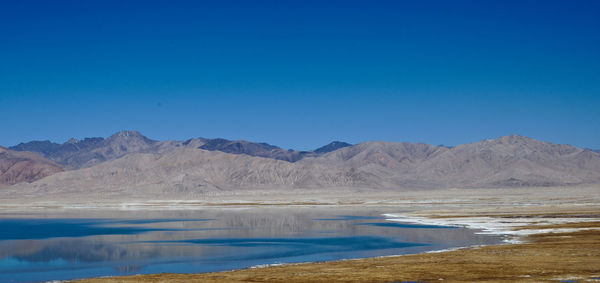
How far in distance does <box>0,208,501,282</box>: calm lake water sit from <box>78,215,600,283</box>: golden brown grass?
392 centimetres

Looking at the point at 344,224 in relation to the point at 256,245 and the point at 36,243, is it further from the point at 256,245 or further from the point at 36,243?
the point at 36,243

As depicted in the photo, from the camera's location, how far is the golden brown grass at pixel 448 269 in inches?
1029

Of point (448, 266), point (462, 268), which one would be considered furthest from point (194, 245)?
point (462, 268)

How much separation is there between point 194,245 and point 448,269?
2108 cm

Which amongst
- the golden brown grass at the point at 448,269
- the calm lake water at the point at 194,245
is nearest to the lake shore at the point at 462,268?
the golden brown grass at the point at 448,269

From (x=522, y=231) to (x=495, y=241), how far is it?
719cm

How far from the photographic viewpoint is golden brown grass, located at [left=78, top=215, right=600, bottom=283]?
26.1 m

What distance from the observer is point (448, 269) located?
1115 inches

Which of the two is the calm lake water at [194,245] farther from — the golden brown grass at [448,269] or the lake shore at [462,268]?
the golden brown grass at [448,269]

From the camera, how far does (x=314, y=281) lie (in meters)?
25.9

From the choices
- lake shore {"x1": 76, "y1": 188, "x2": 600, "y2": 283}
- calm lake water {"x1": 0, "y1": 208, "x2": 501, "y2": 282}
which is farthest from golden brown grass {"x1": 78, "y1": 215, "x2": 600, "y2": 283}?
calm lake water {"x1": 0, "y1": 208, "x2": 501, "y2": 282}

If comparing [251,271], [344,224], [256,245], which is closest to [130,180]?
[344,224]

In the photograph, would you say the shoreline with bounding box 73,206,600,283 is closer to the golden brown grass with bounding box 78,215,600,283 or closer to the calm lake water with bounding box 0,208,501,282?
the golden brown grass with bounding box 78,215,600,283

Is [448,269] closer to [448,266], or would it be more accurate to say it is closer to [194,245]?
[448,266]
